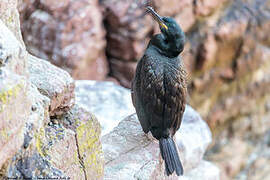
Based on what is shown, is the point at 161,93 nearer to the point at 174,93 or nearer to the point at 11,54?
the point at 174,93

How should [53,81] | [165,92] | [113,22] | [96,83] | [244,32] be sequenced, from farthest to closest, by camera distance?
[244,32] → [113,22] → [96,83] → [165,92] → [53,81]

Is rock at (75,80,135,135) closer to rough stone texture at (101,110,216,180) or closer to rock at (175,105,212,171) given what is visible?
rough stone texture at (101,110,216,180)

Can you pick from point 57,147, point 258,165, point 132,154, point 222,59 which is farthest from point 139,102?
point 258,165

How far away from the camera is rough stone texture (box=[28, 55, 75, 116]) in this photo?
2.21 meters

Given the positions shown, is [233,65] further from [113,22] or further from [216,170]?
[216,170]

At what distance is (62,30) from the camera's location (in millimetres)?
5621

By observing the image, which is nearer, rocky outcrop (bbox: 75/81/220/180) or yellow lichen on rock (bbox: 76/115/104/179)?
yellow lichen on rock (bbox: 76/115/104/179)

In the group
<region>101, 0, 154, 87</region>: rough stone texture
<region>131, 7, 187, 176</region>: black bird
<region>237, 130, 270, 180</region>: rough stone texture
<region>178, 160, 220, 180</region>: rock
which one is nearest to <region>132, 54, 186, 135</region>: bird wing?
<region>131, 7, 187, 176</region>: black bird

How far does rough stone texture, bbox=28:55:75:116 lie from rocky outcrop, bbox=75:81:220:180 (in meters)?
0.79

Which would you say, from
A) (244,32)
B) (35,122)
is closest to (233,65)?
(244,32)

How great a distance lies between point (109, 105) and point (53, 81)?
211cm

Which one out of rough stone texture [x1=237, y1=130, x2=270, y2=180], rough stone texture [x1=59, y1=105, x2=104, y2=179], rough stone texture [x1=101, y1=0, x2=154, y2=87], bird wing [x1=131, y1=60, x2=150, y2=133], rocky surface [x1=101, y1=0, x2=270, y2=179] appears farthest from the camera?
rough stone texture [x1=237, y1=130, x2=270, y2=180]

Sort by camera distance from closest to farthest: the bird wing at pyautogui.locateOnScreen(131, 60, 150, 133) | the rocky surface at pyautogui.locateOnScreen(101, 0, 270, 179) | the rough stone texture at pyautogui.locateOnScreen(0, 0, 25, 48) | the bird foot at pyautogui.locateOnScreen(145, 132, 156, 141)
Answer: the rough stone texture at pyautogui.locateOnScreen(0, 0, 25, 48) < the bird wing at pyautogui.locateOnScreen(131, 60, 150, 133) < the bird foot at pyautogui.locateOnScreen(145, 132, 156, 141) < the rocky surface at pyautogui.locateOnScreen(101, 0, 270, 179)

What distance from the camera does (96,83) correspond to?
4.82 meters
